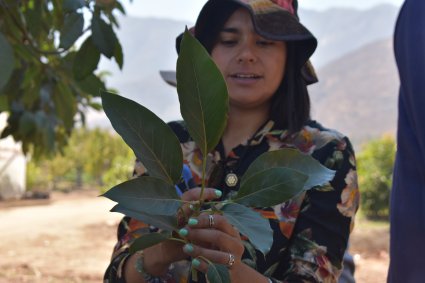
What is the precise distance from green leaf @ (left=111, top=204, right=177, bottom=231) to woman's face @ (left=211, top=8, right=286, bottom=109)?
48cm

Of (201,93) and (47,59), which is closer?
(201,93)

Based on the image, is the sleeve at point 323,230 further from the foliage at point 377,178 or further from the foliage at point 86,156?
the foliage at point 86,156

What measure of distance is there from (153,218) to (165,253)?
174mm

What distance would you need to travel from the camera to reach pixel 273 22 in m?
1.11

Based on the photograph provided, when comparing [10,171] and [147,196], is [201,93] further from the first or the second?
[10,171]

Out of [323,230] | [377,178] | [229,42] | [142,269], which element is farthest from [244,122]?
[377,178]

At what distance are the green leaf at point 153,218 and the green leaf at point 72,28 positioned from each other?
0.65m

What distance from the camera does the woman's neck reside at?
1.24 metres

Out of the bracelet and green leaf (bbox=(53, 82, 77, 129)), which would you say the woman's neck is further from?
green leaf (bbox=(53, 82, 77, 129))

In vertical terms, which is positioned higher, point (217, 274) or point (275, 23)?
point (275, 23)

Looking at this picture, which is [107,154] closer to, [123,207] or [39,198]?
[39,198]

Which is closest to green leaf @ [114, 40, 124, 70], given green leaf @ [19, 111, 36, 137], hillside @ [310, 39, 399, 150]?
green leaf @ [19, 111, 36, 137]

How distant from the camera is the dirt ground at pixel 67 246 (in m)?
5.16

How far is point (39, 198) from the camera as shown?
38.0 ft
